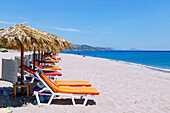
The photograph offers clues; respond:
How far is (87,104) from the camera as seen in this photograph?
4.68 metres

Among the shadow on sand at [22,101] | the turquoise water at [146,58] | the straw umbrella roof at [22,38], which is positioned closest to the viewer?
the straw umbrella roof at [22,38]

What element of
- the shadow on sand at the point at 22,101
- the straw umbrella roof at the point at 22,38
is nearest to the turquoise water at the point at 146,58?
the shadow on sand at the point at 22,101

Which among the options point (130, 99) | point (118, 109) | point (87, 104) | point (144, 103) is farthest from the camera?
point (130, 99)

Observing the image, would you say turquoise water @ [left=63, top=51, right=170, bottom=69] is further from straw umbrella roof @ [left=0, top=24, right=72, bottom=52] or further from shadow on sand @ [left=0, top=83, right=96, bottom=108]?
straw umbrella roof @ [left=0, top=24, right=72, bottom=52]

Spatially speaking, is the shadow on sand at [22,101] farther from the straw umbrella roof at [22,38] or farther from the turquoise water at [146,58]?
the turquoise water at [146,58]

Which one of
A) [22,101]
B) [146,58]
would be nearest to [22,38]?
[22,101]

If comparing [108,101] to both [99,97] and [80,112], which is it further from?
[80,112]

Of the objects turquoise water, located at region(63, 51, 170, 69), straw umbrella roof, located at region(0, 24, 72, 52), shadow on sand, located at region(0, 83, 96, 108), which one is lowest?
turquoise water, located at region(63, 51, 170, 69)

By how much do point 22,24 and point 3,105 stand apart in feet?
7.22

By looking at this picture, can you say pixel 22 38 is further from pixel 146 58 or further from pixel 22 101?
pixel 146 58

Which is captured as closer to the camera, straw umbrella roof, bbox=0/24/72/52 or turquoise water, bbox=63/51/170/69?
straw umbrella roof, bbox=0/24/72/52

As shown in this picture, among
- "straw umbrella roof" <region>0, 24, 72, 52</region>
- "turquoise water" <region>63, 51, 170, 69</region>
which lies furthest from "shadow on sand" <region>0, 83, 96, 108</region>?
"turquoise water" <region>63, 51, 170, 69</region>

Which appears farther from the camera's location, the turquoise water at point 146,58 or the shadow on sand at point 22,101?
the turquoise water at point 146,58

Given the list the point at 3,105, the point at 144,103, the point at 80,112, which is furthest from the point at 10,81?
the point at 144,103
